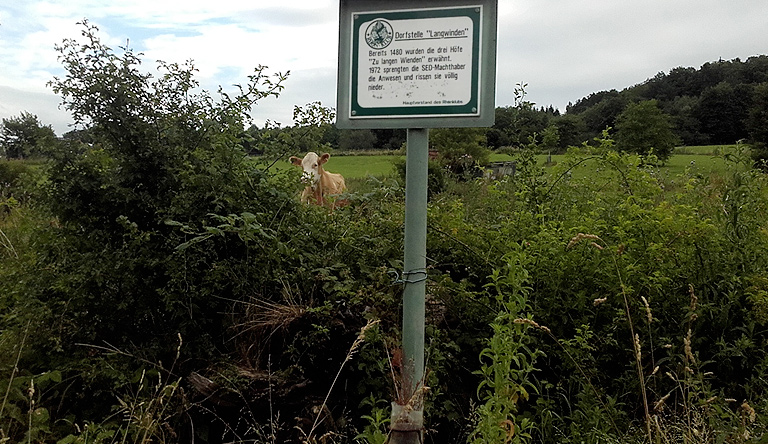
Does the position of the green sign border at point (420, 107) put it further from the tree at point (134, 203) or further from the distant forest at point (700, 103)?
the distant forest at point (700, 103)

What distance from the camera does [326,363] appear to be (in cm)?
327

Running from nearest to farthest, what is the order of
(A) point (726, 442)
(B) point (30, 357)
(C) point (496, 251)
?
(A) point (726, 442), (B) point (30, 357), (C) point (496, 251)

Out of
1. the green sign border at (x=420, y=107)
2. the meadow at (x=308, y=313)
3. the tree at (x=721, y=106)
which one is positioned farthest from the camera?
the tree at (x=721, y=106)

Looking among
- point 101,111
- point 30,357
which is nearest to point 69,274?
point 30,357

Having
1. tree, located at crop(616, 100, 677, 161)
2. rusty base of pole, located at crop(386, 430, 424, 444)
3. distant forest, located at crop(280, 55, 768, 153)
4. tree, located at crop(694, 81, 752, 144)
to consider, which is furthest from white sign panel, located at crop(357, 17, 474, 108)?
tree, located at crop(694, 81, 752, 144)

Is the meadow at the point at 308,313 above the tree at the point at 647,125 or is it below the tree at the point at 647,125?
below

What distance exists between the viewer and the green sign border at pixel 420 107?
2.58 m

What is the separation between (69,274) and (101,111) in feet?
3.28

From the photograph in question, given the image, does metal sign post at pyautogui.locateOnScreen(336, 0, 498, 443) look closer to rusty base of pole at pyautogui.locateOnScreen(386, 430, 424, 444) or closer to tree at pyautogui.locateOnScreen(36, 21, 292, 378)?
rusty base of pole at pyautogui.locateOnScreen(386, 430, 424, 444)

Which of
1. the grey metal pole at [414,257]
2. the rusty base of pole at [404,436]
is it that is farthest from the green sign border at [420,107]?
the rusty base of pole at [404,436]

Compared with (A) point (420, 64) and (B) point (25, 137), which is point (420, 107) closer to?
(A) point (420, 64)

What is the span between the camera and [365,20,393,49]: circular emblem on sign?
2656 millimetres

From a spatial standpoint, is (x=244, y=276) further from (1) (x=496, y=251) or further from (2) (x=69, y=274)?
(1) (x=496, y=251)

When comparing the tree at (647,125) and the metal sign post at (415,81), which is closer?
the metal sign post at (415,81)
